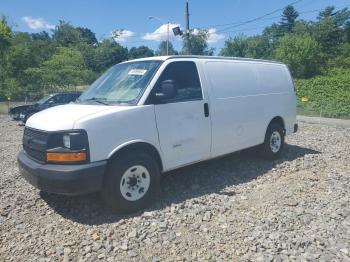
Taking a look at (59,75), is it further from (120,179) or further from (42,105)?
(120,179)

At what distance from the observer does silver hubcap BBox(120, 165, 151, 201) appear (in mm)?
4289

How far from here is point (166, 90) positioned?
14.8ft

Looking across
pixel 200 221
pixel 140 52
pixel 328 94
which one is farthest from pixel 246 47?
pixel 200 221

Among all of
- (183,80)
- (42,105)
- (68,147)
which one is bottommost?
(42,105)

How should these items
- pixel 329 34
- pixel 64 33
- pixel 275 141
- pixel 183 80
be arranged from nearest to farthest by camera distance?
1. pixel 183 80
2. pixel 275 141
3. pixel 329 34
4. pixel 64 33

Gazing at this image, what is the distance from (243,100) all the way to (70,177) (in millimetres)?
3458

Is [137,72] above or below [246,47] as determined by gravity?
below

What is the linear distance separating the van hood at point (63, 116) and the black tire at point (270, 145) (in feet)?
11.7

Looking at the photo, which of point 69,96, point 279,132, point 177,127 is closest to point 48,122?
point 177,127

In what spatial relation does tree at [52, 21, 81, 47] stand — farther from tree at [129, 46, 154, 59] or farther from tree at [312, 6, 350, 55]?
tree at [312, 6, 350, 55]

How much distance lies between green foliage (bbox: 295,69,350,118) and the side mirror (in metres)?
16.5

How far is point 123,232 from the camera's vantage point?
3.91 m

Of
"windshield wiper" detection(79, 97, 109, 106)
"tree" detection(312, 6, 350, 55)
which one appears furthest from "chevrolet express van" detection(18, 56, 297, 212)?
"tree" detection(312, 6, 350, 55)

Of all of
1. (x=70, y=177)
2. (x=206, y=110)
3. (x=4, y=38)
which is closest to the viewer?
(x=70, y=177)
